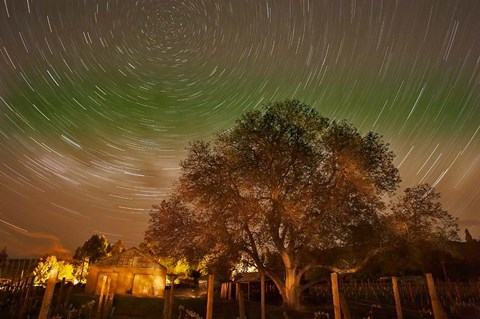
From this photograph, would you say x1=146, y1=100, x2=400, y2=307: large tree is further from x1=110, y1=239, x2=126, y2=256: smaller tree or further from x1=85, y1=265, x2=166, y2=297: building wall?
x1=110, y1=239, x2=126, y2=256: smaller tree

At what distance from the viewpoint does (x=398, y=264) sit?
46.5 metres

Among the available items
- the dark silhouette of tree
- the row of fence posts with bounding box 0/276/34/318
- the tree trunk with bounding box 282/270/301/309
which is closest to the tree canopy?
the tree trunk with bounding box 282/270/301/309

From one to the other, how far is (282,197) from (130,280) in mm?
25374

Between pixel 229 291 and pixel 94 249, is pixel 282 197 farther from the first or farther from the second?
pixel 94 249

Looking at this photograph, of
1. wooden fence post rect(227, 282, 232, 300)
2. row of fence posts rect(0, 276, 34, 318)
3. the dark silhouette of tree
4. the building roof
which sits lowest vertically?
row of fence posts rect(0, 276, 34, 318)

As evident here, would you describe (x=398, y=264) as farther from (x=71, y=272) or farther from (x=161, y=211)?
(x=71, y=272)

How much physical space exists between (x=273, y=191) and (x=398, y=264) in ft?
99.5

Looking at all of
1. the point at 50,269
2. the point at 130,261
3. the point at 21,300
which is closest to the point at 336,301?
the point at 21,300

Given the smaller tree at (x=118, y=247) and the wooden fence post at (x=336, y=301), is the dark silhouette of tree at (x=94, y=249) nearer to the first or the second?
the smaller tree at (x=118, y=247)

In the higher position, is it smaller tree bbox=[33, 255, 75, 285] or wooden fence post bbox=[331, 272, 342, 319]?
smaller tree bbox=[33, 255, 75, 285]

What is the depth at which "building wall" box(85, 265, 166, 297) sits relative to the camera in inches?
1593

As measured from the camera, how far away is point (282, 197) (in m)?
27.0

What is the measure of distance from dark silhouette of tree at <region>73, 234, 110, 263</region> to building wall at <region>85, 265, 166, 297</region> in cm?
4422

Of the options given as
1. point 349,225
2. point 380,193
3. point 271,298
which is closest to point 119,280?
point 271,298
